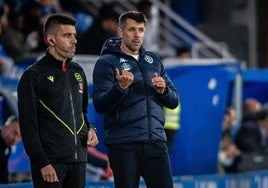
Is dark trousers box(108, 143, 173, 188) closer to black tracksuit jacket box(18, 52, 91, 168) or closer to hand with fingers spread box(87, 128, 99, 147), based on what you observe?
hand with fingers spread box(87, 128, 99, 147)

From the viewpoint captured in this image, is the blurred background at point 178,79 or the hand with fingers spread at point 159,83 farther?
the blurred background at point 178,79

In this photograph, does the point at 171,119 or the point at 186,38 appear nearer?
the point at 171,119

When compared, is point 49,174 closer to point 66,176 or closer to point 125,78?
point 66,176

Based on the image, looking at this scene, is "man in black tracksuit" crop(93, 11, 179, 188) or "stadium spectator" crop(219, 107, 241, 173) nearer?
"man in black tracksuit" crop(93, 11, 179, 188)

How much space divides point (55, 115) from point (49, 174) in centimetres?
44

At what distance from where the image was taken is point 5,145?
10.0m

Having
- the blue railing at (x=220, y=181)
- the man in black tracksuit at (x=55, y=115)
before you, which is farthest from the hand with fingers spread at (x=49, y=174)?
the blue railing at (x=220, y=181)

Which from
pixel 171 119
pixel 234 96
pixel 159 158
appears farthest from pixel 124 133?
pixel 234 96

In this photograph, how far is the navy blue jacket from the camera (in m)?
7.93

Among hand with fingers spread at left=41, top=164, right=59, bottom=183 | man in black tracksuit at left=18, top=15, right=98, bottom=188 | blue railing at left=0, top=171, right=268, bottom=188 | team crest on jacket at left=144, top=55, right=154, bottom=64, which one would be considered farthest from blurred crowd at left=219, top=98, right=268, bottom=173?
hand with fingers spread at left=41, top=164, right=59, bottom=183

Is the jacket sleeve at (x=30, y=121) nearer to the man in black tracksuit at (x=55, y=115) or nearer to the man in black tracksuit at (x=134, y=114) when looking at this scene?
the man in black tracksuit at (x=55, y=115)

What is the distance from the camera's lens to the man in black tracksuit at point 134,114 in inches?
312

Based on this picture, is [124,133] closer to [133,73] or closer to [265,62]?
[133,73]

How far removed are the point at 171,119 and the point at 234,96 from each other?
3.31 meters
